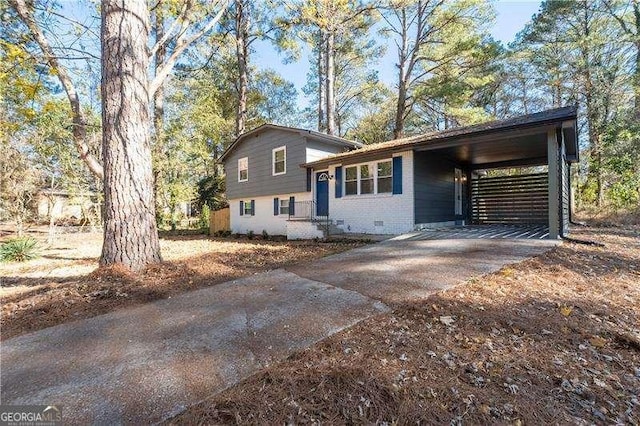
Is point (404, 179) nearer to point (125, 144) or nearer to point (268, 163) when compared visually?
point (268, 163)

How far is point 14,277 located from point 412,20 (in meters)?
22.0

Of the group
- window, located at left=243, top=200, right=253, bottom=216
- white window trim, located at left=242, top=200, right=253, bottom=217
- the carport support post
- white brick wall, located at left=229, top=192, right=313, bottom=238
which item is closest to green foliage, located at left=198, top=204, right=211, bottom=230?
white brick wall, located at left=229, top=192, right=313, bottom=238

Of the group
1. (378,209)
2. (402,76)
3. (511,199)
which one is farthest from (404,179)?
(402,76)

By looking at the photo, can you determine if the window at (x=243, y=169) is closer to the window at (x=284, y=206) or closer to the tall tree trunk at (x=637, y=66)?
the window at (x=284, y=206)

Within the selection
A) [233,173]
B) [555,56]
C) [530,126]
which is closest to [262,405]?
[530,126]

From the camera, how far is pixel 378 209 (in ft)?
37.3

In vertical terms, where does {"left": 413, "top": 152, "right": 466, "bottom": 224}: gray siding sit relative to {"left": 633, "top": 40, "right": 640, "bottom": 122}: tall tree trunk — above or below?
below

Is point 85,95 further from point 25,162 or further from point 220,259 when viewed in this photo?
point 220,259

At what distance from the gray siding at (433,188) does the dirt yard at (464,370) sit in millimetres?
7134

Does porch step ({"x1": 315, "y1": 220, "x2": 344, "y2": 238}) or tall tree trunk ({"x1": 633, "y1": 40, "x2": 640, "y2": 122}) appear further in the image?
tall tree trunk ({"x1": 633, "y1": 40, "x2": 640, "y2": 122})

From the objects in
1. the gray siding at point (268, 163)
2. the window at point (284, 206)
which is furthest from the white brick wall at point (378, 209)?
the window at point (284, 206)

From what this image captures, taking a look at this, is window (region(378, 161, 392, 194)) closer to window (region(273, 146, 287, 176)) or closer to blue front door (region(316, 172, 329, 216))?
blue front door (region(316, 172, 329, 216))

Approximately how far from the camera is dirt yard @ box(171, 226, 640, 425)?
1.91 m

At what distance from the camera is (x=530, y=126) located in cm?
775
